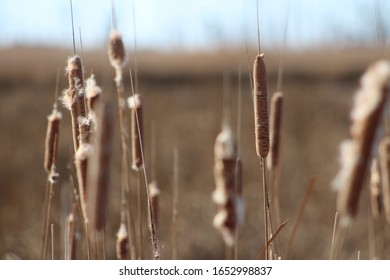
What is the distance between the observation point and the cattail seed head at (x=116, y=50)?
107 centimetres

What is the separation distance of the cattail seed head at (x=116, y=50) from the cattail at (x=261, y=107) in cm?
30

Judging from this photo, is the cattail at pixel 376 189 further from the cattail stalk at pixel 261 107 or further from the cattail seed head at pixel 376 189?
the cattail stalk at pixel 261 107

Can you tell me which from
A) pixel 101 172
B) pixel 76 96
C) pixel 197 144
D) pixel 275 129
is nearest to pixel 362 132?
pixel 101 172

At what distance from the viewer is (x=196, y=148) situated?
20.7 feet

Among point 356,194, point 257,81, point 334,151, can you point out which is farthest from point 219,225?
point 334,151

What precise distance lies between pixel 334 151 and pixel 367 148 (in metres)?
5.67

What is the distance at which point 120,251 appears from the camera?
3.98ft

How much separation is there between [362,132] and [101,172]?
11.9 inches

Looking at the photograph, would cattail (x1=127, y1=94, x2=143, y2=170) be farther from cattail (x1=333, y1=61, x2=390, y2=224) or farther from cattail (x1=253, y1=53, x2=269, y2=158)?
cattail (x1=333, y1=61, x2=390, y2=224)

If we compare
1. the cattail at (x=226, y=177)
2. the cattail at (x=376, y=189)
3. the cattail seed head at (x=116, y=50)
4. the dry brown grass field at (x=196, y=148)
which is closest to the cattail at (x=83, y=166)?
the cattail at (x=226, y=177)

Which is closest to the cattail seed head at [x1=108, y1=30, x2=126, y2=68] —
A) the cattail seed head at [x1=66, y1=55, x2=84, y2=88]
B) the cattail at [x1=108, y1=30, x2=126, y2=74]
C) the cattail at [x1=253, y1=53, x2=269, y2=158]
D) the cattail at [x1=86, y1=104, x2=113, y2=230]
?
the cattail at [x1=108, y1=30, x2=126, y2=74]

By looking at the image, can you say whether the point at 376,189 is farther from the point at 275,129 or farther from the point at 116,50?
the point at 116,50
